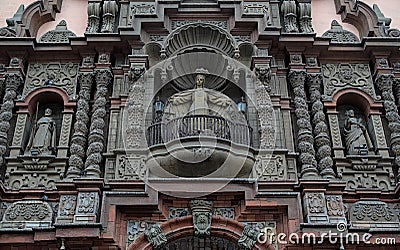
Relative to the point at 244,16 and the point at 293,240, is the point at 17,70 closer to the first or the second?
the point at 244,16

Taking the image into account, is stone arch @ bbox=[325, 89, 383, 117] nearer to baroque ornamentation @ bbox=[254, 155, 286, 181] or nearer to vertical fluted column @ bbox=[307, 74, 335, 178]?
vertical fluted column @ bbox=[307, 74, 335, 178]

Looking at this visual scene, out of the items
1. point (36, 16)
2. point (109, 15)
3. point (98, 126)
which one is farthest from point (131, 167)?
point (36, 16)

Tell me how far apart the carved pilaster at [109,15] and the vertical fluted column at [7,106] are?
2.38 metres

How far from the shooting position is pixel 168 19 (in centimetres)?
1481

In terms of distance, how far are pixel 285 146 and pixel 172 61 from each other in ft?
11.6

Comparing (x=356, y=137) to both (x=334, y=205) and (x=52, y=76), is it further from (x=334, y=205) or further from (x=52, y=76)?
(x=52, y=76)

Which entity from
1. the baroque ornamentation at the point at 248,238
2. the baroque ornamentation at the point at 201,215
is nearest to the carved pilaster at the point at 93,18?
the baroque ornamentation at the point at 201,215

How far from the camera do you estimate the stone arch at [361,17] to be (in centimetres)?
1480

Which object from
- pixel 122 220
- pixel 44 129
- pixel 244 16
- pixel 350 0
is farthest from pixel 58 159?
pixel 350 0

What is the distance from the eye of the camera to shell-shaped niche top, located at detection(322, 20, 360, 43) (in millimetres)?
14781

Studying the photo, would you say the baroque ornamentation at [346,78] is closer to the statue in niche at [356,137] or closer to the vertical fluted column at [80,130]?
the statue in niche at [356,137]

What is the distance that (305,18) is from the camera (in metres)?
14.8

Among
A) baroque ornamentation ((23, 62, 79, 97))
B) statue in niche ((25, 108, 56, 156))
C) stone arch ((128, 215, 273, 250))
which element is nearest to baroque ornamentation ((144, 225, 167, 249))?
stone arch ((128, 215, 273, 250))

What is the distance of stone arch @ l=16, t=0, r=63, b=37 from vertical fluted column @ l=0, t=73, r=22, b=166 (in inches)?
51.3
